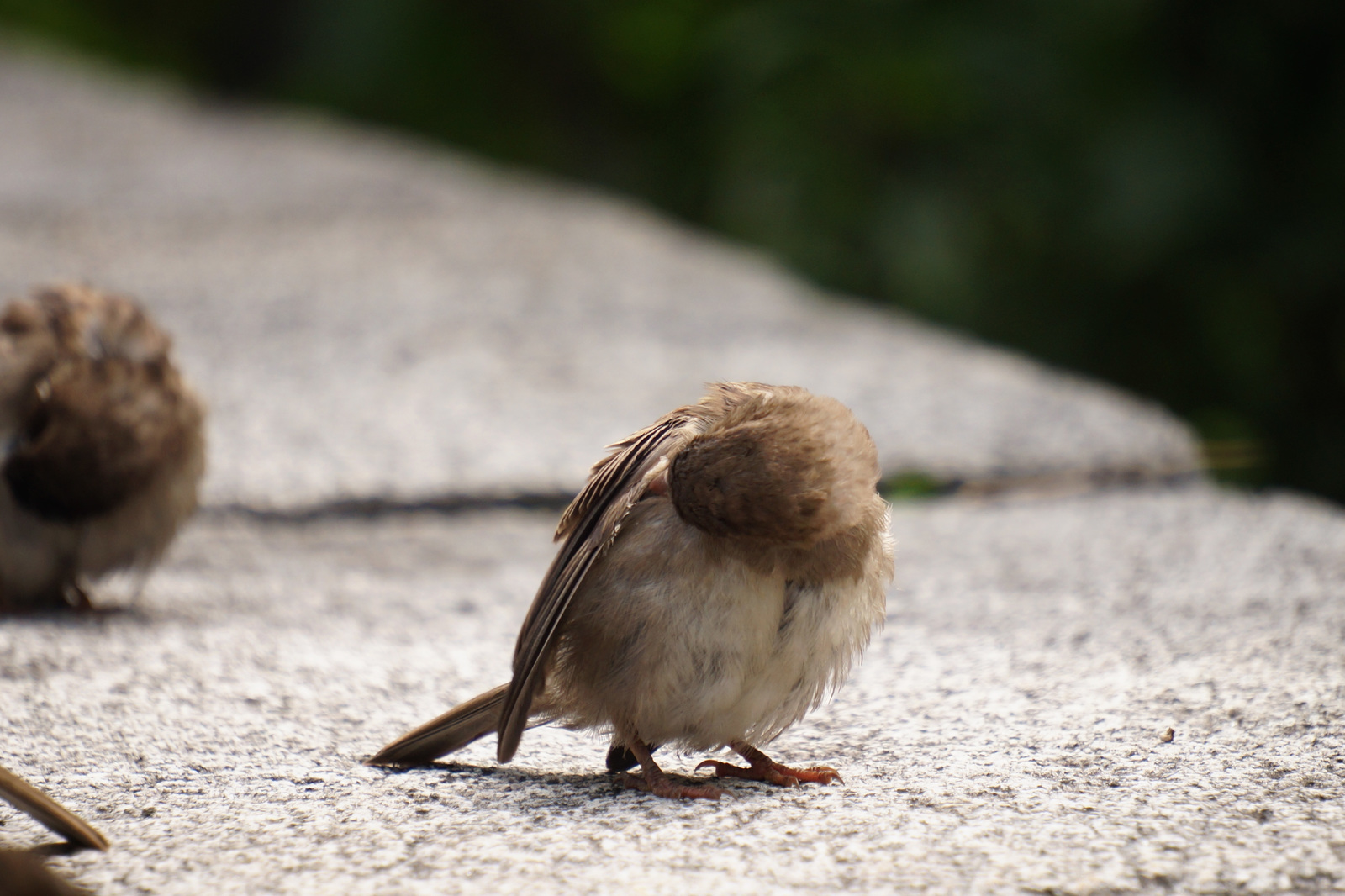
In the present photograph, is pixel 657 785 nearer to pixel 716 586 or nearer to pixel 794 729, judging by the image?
pixel 716 586

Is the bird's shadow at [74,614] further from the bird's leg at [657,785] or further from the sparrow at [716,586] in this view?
Answer: the bird's leg at [657,785]

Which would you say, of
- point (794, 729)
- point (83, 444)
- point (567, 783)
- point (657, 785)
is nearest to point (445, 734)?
point (567, 783)

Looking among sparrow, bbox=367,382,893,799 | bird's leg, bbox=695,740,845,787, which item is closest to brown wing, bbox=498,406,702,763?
sparrow, bbox=367,382,893,799

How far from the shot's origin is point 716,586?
2018 millimetres

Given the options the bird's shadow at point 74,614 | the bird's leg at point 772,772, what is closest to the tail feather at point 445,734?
the bird's leg at point 772,772

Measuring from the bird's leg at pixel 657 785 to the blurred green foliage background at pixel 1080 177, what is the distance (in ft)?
10.4

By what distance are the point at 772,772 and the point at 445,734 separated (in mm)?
551

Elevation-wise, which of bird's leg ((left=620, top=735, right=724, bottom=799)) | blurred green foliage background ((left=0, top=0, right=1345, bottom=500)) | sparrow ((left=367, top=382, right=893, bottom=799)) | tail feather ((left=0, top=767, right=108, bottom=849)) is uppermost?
blurred green foliage background ((left=0, top=0, right=1345, bottom=500))

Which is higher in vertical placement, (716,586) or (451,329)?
(451,329)

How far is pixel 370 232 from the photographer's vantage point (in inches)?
273

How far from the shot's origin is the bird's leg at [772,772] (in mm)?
2154

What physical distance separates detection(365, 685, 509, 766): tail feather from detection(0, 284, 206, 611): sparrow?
4.47ft

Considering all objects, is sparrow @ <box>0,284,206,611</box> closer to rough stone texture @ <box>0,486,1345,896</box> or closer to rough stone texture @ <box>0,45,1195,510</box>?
rough stone texture @ <box>0,486,1345,896</box>

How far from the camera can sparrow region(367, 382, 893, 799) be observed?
1.94m
